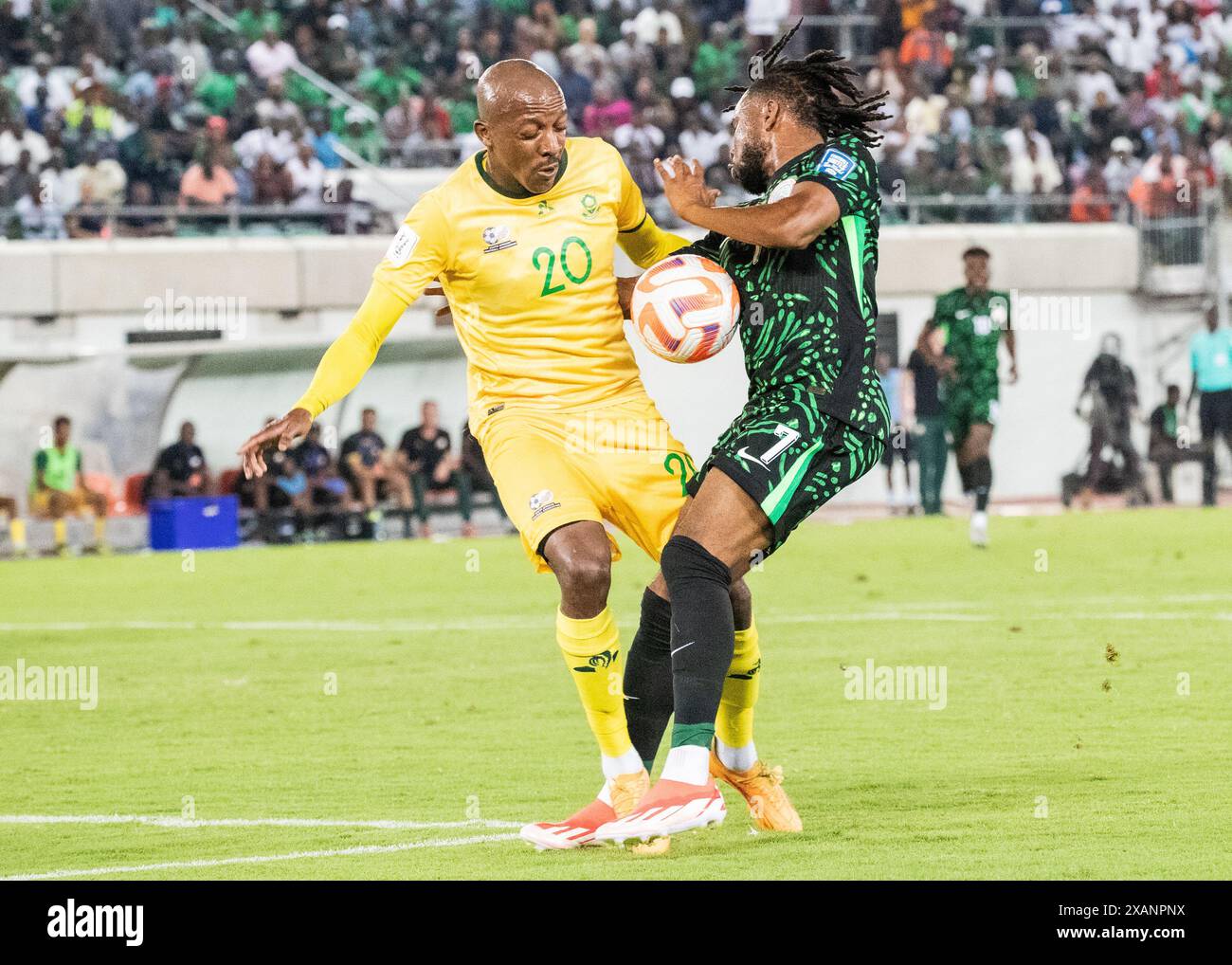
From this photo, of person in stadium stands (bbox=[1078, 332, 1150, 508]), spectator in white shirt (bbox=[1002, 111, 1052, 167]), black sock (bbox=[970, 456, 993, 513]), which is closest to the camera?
black sock (bbox=[970, 456, 993, 513])

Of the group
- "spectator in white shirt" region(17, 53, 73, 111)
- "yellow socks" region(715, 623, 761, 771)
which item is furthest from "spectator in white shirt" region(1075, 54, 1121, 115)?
"yellow socks" region(715, 623, 761, 771)

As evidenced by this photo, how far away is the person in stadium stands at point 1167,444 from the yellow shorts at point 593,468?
17.5m

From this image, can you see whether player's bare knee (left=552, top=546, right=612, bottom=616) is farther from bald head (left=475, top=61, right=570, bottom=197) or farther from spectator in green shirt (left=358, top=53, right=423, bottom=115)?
spectator in green shirt (left=358, top=53, right=423, bottom=115)

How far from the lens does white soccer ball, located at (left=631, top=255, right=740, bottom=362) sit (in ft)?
19.5

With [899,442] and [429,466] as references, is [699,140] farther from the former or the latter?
[429,466]

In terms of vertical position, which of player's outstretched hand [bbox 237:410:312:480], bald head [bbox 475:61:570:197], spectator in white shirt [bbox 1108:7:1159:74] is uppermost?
spectator in white shirt [bbox 1108:7:1159:74]

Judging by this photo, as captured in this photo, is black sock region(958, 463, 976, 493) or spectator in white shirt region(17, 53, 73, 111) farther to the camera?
spectator in white shirt region(17, 53, 73, 111)

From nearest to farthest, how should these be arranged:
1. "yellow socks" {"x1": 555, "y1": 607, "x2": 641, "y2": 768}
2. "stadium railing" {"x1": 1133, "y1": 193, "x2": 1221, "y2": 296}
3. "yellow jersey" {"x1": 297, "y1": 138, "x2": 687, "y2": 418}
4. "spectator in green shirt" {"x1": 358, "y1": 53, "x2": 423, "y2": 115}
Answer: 1. "yellow socks" {"x1": 555, "y1": 607, "x2": 641, "y2": 768}
2. "yellow jersey" {"x1": 297, "y1": 138, "x2": 687, "y2": 418}
3. "spectator in green shirt" {"x1": 358, "y1": 53, "x2": 423, "y2": 115}
4. "stadium railing" {"x1": 1133, "y1": 193, "x2": 1221, "y2": 296}

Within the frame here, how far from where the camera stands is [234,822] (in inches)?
244

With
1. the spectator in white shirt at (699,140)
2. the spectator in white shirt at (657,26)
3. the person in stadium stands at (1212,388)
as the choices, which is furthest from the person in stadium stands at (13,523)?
the person in stadium stands at (1212,388)

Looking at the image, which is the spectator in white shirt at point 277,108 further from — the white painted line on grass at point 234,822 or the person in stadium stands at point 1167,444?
the white painted line on grass at point 234,822

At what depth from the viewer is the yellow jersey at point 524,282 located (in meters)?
6.18

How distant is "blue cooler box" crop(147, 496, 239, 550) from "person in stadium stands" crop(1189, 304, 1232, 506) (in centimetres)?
1059

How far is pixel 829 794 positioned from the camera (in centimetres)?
647
